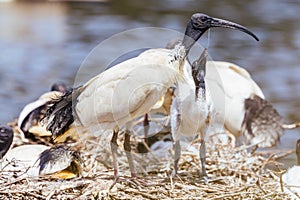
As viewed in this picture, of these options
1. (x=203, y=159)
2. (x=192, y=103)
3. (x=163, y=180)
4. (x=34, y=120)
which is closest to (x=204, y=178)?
(x=203, y=159)

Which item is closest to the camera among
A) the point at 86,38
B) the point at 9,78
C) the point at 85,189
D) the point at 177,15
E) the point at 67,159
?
the point at 85,189

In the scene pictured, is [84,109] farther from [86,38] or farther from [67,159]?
[86,38]

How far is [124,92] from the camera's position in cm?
299

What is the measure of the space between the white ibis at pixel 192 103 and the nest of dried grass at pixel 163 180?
209mm

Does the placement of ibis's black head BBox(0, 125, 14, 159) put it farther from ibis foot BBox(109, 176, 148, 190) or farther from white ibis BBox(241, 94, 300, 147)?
white ibis BBox(241, 94, 300, 147)

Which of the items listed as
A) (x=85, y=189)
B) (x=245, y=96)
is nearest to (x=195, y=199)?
(x=85, y=189)

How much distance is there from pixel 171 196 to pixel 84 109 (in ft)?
1.46

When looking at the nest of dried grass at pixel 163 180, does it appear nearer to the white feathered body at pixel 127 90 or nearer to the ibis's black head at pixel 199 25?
the white feathered body at pixel 127 90

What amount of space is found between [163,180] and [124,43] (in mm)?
4026

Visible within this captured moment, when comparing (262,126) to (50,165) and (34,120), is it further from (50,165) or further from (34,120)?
(50,165)

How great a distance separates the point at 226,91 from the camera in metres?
4.12

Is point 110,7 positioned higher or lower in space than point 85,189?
higher

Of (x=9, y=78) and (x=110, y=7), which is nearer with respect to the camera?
(x=9, y=78)

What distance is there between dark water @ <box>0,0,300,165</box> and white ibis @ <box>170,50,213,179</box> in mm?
→ 1059
